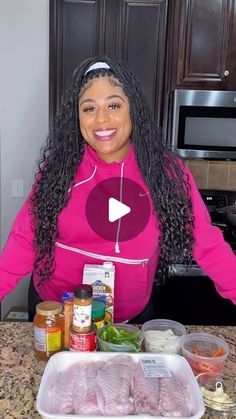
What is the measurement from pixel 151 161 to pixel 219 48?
136 cm

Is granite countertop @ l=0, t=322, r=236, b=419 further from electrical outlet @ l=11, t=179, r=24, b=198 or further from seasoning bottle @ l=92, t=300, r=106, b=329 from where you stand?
electrical outlet @ l=11, t=179, r=24, b=198

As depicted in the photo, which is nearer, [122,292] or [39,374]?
[39,374]

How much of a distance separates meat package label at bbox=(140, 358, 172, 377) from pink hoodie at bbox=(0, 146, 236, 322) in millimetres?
381

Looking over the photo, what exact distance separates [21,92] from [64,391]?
1.92 metres

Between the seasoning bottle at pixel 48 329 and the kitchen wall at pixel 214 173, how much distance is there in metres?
1.80

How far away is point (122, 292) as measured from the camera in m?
1.25

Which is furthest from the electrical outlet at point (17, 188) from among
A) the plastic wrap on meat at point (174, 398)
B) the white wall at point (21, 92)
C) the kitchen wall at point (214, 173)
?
the plastic wrap on meat at point (174, 398)

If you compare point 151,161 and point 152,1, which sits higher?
point 152,1

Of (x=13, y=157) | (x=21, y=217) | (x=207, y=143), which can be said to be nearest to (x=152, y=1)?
(x=207, y=143)

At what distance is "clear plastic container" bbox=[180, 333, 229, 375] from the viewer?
0.92 m

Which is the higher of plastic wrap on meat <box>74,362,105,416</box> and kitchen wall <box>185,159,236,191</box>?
kitchen wall <box>185,159,236,191</box>

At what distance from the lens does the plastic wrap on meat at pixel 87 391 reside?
722 mm

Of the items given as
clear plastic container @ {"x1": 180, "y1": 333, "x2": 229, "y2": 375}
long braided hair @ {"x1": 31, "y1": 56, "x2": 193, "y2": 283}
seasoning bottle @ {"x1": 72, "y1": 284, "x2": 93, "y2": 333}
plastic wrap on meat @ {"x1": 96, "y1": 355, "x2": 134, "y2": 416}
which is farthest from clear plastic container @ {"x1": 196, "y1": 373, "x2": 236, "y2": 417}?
long braided hair @ {"x1": 31, "y1": 56, "x2": 193, "y2": 283}

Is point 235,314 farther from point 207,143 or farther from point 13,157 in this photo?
point 13,157
